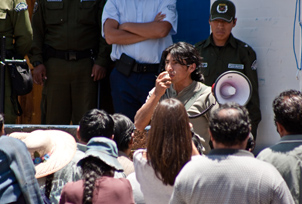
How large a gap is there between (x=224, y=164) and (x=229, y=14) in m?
3.47

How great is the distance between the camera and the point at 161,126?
3.69 m

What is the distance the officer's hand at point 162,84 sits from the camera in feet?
16.1

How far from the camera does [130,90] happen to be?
665 cm

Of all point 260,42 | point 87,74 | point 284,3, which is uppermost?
point 284,3

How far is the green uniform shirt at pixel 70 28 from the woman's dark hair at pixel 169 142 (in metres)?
3.48

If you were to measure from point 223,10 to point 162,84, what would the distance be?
1.92m

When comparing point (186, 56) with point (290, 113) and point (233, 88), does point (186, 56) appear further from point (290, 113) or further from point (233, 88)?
point (290, 113)

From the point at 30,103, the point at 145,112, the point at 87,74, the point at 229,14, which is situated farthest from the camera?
the point at 30,103

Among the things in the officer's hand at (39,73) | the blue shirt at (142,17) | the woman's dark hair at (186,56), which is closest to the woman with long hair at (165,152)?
the woman's dark hair at (186,56)

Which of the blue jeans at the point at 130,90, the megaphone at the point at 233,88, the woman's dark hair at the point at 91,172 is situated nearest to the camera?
the woman's dark hair at the point at 91,172

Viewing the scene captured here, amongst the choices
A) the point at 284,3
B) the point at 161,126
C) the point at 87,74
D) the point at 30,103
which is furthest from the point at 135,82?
the point at 161,126

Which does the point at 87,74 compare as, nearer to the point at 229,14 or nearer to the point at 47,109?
the point at 47,109

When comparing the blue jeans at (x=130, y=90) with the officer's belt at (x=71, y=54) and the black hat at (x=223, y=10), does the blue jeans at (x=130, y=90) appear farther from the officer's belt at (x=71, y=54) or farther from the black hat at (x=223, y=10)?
the black hat at (x=223, y=10)

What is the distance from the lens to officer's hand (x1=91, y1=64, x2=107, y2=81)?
23.3ft
